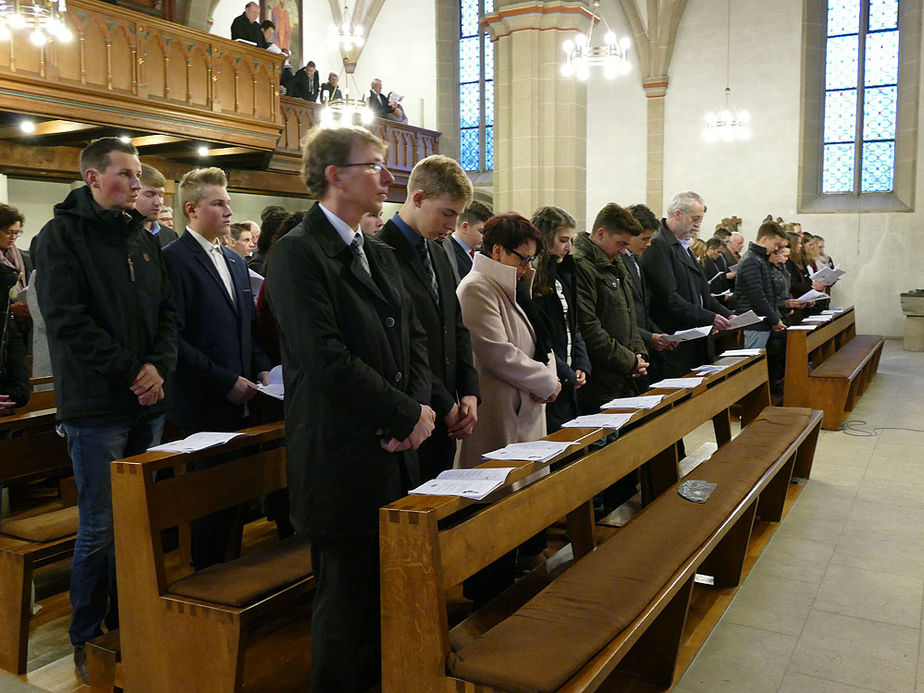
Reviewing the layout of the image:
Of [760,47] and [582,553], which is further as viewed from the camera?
[760,47]

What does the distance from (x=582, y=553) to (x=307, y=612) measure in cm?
108

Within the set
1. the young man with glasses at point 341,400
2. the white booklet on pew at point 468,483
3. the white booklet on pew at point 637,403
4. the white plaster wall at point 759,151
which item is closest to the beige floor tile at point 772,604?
the white booklet on pew at point 637,403

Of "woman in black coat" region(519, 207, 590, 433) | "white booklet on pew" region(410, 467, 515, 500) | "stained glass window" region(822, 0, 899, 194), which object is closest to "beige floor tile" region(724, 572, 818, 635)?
"woman in black coat" region(519, 207, 590, 433)

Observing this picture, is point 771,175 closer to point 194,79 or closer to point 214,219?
point 194,79

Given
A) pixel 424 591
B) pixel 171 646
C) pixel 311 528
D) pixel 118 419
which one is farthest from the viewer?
pixel 118 419

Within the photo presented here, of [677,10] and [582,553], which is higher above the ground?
[677,10]

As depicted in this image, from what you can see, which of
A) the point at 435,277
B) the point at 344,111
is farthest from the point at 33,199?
the point at 435,277

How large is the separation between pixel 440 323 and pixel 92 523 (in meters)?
1.28

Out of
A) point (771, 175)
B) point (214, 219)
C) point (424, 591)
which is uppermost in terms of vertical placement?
point (771, 175)

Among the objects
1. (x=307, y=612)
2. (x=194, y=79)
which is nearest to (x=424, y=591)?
(x=307, y=612)

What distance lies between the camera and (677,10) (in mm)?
15617

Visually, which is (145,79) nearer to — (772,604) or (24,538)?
(24,538)

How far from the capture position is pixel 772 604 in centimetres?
337

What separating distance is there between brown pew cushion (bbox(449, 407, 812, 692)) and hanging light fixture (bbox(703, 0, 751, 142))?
11933 mm
